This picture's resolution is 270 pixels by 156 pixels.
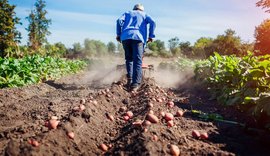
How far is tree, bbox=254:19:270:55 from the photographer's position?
667 inches

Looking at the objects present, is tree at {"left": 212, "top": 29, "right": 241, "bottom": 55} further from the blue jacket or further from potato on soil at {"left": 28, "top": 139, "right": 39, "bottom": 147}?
potato on soil at {"left": 28, "top": 139, "right": 39, "bottom": 147}

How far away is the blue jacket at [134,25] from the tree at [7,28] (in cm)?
2235

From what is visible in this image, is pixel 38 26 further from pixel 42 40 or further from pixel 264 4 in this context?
pixel 264 4

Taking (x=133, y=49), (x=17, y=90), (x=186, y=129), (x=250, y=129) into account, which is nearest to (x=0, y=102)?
(x=17, y=90)

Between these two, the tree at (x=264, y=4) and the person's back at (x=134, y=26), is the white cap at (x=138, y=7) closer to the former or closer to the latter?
the person's back at (x=134, y=26)

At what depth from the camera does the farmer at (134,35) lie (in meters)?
6.43

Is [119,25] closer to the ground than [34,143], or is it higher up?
higher up

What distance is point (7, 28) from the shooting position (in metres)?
27.4

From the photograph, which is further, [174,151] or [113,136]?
[113,136]

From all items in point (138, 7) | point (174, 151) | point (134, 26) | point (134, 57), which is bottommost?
point (174, 151)

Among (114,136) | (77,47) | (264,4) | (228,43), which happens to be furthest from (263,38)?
(77,47)

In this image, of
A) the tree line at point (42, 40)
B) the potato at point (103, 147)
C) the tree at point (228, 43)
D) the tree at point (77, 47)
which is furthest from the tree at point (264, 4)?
the tree at point (77, 47)

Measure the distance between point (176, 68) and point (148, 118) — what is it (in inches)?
527

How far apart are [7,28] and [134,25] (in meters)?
24.4
